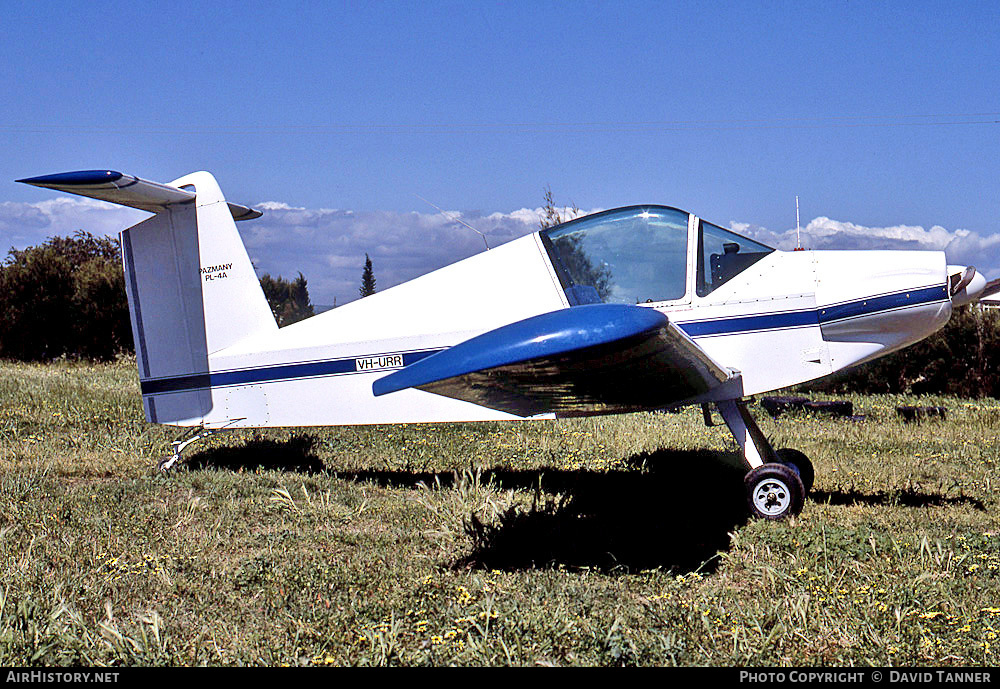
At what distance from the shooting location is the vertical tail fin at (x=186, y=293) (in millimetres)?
6570

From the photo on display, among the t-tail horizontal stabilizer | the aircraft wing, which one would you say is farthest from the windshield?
the t-tail horizontal stabilizer

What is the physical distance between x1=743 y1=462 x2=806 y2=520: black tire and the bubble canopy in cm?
138

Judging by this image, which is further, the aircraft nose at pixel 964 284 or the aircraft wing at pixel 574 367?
the aircraft nose at pixel 964 284

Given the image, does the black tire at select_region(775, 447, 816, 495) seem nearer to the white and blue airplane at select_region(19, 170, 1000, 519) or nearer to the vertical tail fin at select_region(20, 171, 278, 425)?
the white and blue airplane at select_region(19, 170, 1000, 519)

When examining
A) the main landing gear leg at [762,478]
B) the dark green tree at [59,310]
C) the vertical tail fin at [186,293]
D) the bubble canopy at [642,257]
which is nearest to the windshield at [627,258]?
the bubble canopy at [642,257]

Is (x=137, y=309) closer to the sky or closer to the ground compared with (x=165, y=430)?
closer to the sky

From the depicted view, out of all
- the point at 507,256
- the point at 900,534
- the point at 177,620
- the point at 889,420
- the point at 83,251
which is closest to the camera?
the point at 177,620

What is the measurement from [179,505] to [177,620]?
2091 mm

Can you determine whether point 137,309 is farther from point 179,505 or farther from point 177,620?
point 177,620

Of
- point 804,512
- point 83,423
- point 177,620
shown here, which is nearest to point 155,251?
point 83,423

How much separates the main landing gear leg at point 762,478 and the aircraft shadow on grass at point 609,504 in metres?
0.23

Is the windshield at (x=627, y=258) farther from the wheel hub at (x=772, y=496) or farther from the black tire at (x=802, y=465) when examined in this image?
the black tire at (x=802, y=465)

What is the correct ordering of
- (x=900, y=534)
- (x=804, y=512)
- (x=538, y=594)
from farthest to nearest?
(x=804, y=512)
(x=900, y=534)
(x=538, y=594)

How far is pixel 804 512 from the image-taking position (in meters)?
5.39
